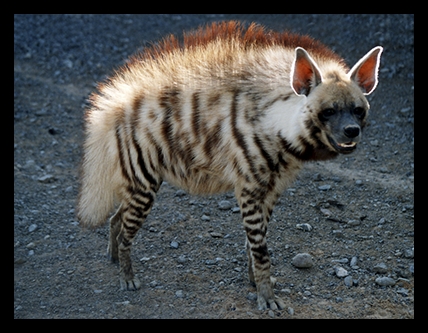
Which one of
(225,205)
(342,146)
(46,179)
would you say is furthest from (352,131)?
(46,179)

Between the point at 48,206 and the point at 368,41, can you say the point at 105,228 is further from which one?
the point at 368,41

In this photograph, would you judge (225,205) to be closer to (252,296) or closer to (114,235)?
(114,235)

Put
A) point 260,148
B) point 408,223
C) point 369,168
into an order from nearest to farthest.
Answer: point 260,148, point 408,223, point 369,168

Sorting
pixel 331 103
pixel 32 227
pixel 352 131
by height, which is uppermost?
pixel 331 103

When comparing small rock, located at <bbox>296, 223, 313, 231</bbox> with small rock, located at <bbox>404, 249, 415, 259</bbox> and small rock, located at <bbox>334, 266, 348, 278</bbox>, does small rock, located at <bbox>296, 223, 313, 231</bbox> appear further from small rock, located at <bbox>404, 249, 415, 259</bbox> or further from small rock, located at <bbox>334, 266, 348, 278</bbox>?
small rock, located at <bbox>404, 249, 415, 259</bbox>

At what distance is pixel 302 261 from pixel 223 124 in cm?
143

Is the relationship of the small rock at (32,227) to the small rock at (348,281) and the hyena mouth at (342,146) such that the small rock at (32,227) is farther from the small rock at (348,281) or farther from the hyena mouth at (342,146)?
the hyena mouth at (342,146)

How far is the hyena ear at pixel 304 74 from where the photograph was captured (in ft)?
13.2

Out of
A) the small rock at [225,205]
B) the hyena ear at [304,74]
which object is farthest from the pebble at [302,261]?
the hyena ear at [304,74]

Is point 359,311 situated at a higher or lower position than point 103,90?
lower

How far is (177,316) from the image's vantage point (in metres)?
4.39

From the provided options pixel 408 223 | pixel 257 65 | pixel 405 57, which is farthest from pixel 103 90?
pixel 405 57

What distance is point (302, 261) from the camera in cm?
501

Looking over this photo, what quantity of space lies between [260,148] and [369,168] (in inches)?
118
